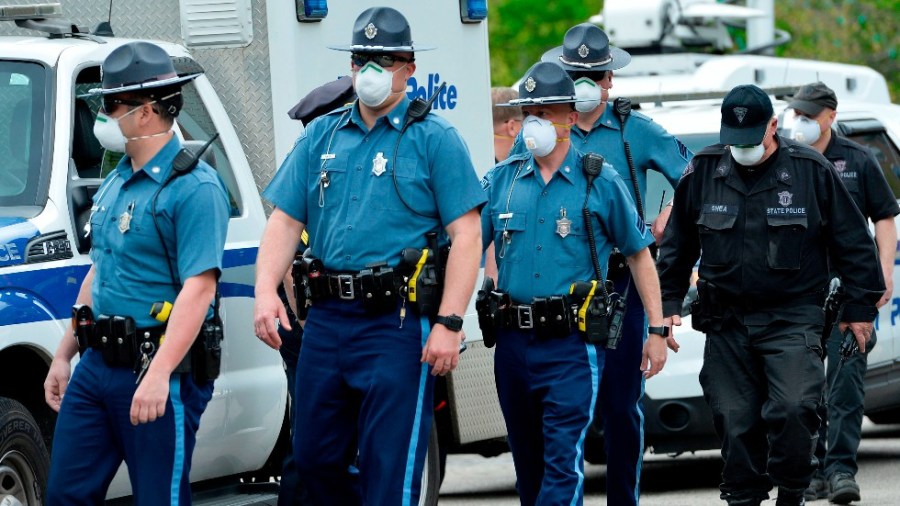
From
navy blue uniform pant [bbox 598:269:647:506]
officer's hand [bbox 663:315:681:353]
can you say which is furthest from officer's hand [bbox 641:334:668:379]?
navy blue uniform pant [bbox 598:269:647:506]

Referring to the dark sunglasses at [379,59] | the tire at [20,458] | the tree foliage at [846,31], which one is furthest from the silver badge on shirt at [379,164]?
the tree foliage at [846,31]

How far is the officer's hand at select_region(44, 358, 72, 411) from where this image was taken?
5.93 metres

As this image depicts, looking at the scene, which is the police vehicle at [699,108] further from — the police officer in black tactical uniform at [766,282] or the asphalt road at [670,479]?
the police officer in black tactical uniform at [766,282]

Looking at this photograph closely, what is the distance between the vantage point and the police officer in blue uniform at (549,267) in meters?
6.67

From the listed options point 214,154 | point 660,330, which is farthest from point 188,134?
point 660,330

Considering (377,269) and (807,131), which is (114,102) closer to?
(377,269)

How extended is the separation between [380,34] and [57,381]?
155 cm

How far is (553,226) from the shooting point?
268 inches

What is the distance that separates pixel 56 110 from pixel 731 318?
106 inches

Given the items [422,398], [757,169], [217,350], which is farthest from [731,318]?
[217,350]

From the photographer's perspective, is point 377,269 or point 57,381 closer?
point 57,381

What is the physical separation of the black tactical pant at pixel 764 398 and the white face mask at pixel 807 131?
2.27 meters

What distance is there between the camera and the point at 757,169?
728 cm

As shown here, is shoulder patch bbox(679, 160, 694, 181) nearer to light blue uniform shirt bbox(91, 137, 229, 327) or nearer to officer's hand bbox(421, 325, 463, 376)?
officer's hand bbox(421, 325, 463, 376)
